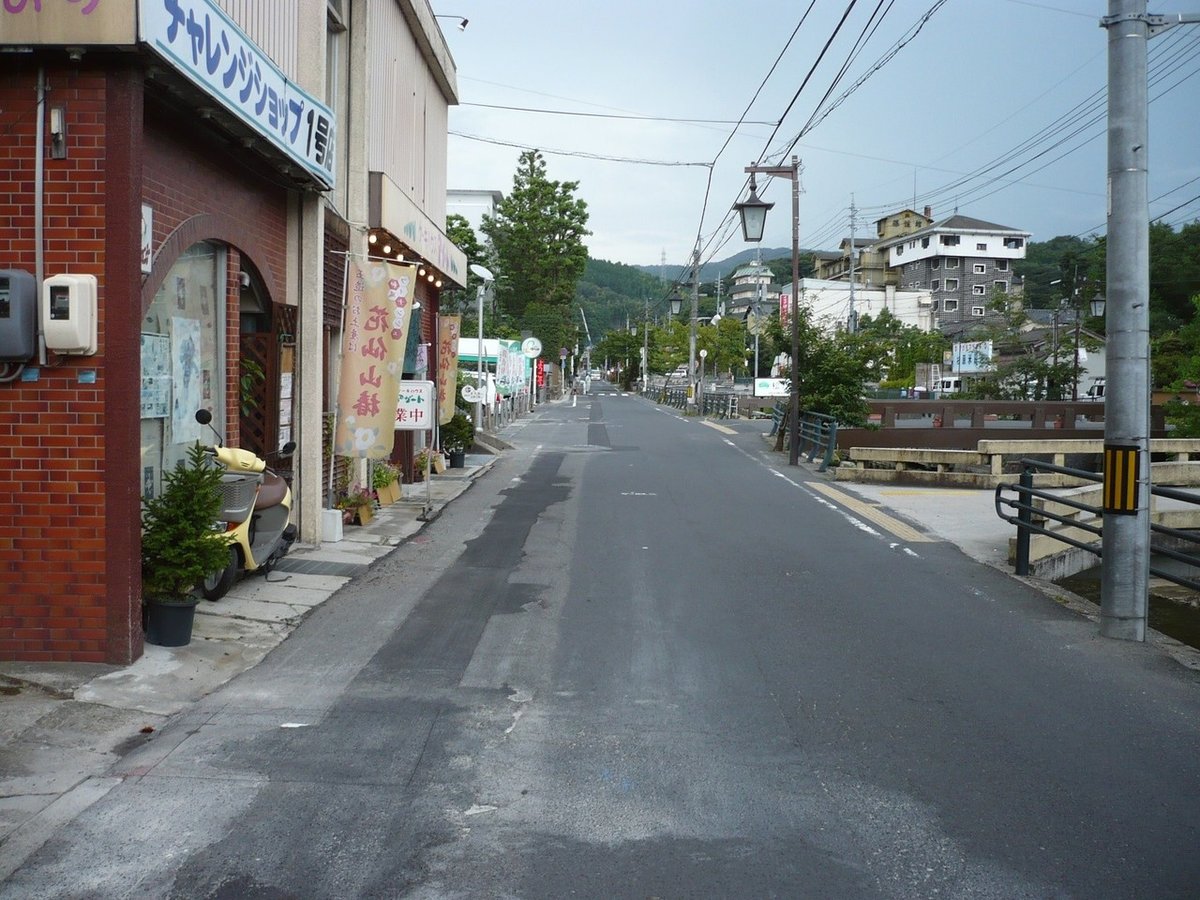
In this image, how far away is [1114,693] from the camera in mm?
7227

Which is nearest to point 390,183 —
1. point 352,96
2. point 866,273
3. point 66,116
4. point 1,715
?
point 352,96

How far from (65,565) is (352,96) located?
932 cm

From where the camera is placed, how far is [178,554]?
7.63 meters

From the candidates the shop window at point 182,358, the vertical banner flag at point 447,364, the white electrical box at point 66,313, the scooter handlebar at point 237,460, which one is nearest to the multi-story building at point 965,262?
the vertical banner flag at point 447,364

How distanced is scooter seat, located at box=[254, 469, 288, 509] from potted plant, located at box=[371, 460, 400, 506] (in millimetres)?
5730

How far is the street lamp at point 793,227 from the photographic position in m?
23.4

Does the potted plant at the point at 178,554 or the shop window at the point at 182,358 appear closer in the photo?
the potted plant at the point at 178,554

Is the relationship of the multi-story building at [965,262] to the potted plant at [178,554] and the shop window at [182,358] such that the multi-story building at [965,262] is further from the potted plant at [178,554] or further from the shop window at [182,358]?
the potted plant at [178,554]

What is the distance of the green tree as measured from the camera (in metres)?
71.2

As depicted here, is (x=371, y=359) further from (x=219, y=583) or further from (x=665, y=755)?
(x=665, y=755)

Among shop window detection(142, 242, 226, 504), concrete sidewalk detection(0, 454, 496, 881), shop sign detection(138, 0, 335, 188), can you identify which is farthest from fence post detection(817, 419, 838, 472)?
shop window detection(142, 242, 226, 504)

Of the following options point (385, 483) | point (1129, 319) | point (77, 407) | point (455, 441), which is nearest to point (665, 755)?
point (77, 407)

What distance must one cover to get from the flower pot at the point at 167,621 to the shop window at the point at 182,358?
164 cm

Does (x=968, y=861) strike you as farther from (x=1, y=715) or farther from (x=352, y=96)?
(x=352, y=96)
